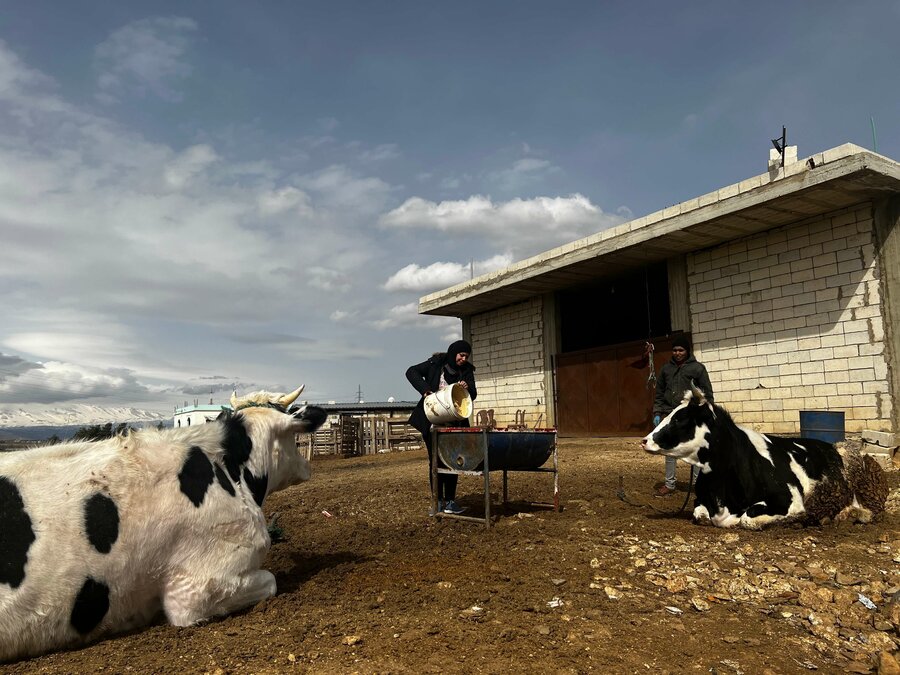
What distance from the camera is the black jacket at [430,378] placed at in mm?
6117

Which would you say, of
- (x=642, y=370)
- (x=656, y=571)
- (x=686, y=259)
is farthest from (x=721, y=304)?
(x=656, y=571)

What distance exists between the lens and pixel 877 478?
18.5ft

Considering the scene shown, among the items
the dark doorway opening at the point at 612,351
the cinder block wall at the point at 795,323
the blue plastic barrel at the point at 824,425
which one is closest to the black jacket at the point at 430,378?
the blue plastic barrel at the point at 824,425

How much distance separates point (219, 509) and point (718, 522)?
13.7ft

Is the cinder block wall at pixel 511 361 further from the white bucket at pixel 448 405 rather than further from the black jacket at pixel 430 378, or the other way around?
the white bucket at pixel 448 405

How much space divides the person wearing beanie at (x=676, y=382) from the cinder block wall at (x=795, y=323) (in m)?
4.37

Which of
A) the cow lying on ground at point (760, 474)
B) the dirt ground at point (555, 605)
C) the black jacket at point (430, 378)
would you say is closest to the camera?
the dirt ground at point (555, 605)

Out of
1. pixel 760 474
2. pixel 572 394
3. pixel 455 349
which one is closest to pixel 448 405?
pixel 455 349

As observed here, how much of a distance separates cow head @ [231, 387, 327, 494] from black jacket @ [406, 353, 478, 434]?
1791 mm

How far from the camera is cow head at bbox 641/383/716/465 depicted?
18.5ft

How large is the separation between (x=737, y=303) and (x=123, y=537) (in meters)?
11.3

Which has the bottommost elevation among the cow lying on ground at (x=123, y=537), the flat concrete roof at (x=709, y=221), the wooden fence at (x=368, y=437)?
the wooden fence at (x=368, y=437)

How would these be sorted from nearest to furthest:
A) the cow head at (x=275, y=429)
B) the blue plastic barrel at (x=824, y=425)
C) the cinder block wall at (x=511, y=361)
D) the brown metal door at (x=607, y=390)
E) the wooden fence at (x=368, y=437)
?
the cow head at (x=275, y=429) < the blue plastic barrel at (x=824, y=425) < the brown metal door at (x=607, y=390) < the cinder block wall at (x=511, y=361) < the wooden fence at (x=368, y=437)

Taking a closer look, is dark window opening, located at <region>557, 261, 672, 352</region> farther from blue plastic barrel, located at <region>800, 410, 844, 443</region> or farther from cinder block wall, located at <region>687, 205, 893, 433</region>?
blue plastic barrel, located at <region>800, 410, 844, 443</region>
